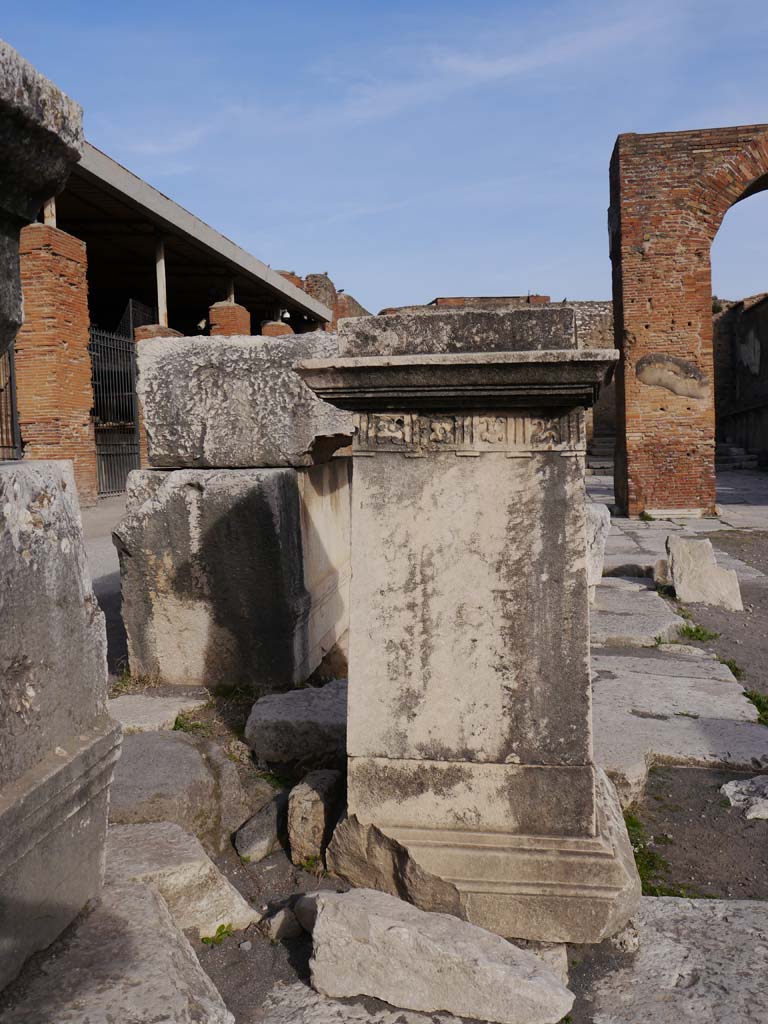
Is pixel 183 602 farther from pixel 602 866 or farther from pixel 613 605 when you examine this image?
pixel 613 605

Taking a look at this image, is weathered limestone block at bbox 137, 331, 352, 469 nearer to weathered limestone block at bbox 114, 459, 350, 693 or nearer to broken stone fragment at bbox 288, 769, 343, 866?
weathered limestone block at bbox 114, 459, 350, 693

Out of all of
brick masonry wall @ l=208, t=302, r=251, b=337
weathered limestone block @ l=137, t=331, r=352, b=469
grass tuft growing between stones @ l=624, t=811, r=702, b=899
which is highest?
brick masonry wall @ l=208, t=302, r=251, b=337

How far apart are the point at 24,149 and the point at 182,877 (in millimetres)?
1508

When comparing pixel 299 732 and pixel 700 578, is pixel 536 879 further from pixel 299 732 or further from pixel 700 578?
pixel 700 578

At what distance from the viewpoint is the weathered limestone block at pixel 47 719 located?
50.5 inches

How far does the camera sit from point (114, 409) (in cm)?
1346

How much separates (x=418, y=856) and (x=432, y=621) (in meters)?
0.58

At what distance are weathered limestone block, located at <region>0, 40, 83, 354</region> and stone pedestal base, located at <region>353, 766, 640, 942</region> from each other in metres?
1.52

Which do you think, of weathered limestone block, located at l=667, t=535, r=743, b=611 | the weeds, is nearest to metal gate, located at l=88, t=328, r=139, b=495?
weathered limestone block, located at l=667, t=535, r=743, b=611

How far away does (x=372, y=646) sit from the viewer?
206 cm

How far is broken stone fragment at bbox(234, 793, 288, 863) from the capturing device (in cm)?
225

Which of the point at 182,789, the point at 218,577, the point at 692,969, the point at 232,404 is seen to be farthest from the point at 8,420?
the point at 692,969

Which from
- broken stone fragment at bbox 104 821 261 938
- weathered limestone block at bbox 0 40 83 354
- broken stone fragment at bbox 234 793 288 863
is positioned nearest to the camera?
weathered limestone block at bbox 0 40 83 354

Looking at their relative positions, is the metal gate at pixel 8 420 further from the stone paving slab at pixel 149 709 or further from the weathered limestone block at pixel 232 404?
the stone paving slab at pixel 149 709
